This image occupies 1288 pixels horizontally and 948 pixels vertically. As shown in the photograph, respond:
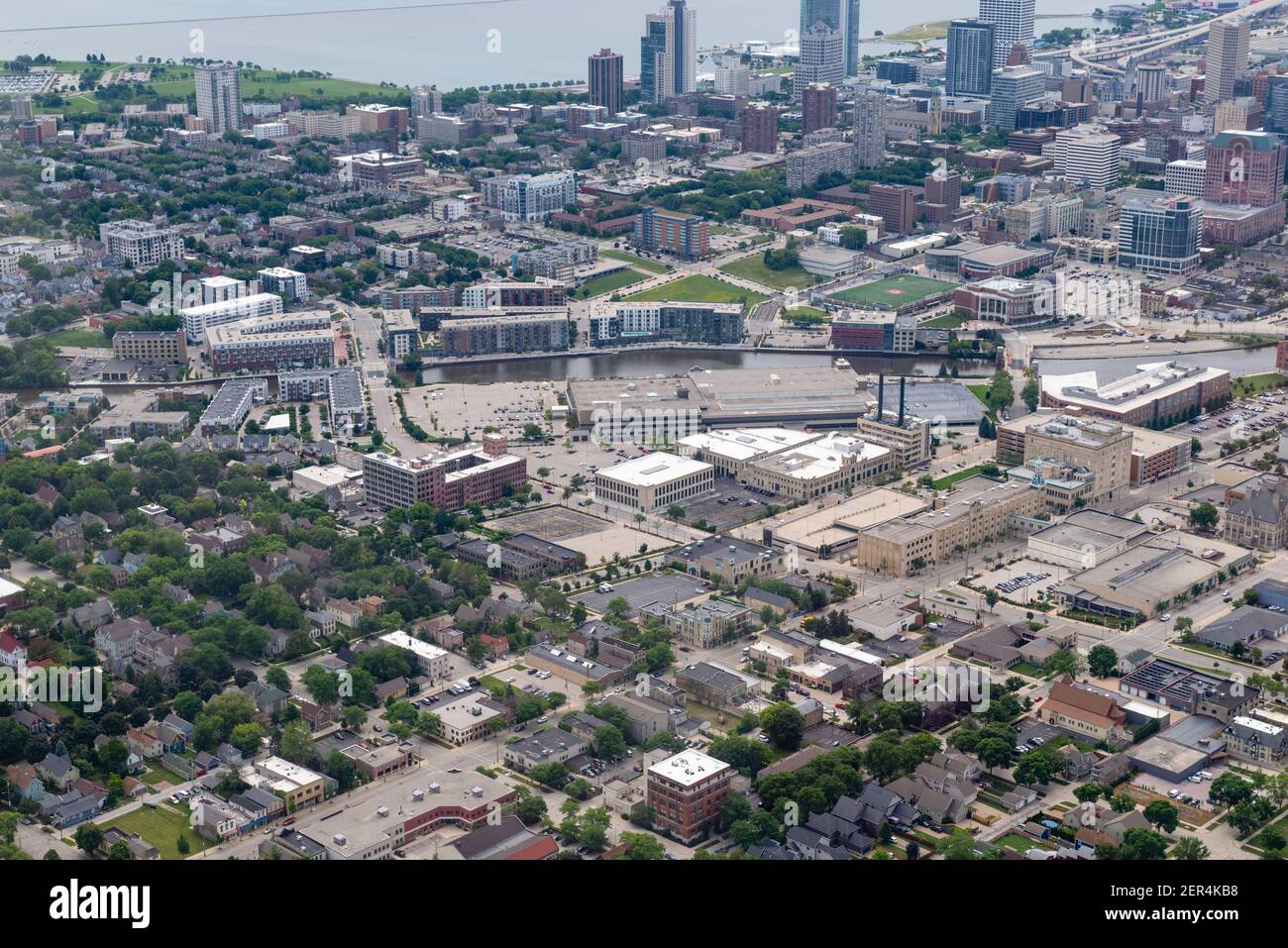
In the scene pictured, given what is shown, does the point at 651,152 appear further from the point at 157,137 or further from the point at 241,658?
the point at 241,658

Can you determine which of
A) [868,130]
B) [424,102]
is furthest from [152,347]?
[424,102]

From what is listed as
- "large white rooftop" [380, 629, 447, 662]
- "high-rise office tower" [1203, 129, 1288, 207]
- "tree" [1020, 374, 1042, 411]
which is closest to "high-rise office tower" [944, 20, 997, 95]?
"high-rise office tower" [1203, 129, 1288, 207]

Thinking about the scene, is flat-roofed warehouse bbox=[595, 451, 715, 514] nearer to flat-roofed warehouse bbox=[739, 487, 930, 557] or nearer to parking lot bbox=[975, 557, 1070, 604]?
flat-roofed warehouse bbox=[739, 487, 930, 557]

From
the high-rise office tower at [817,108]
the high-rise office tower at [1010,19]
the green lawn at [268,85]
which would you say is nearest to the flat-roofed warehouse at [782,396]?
the high-rise office tower at [817,108]

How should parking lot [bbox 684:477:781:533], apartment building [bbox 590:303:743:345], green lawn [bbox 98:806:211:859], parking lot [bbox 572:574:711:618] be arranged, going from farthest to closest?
apartment building [bbox 590:303:743:345], parking lot [bbox 684:477:781:533], parking lot [bbox 572:574:711:618], green lawn [bbox 98:806:211:859]

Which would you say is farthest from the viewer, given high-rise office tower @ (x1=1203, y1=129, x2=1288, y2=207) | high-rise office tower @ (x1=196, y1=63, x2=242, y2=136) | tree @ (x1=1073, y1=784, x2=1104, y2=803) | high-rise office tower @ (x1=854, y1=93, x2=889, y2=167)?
high-rise office tower @ (x1=196, y1=63, x2=242, y2=136)

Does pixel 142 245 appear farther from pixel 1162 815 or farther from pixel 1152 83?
pixel 1152 83
